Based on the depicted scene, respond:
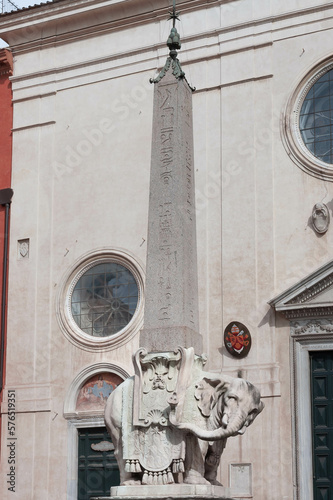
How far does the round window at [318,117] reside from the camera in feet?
57.3

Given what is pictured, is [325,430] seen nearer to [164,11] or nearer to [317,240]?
[317,240]

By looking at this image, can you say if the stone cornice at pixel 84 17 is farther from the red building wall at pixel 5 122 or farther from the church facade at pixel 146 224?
the red building wall at pixel 5 122

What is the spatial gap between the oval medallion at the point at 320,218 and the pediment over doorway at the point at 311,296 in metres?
0.78

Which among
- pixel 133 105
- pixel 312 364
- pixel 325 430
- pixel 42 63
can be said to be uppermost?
pixel 42 63

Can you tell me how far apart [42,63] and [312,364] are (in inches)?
341

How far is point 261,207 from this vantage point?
1745 centimetres

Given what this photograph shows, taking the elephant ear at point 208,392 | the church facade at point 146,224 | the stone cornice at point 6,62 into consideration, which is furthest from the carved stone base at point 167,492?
the stone cornice at point 6,62

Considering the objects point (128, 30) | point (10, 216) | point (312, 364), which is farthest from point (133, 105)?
point (312, 364)

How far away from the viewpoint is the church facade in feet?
54.2

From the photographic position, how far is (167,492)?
9891mm

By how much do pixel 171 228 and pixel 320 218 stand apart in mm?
6252

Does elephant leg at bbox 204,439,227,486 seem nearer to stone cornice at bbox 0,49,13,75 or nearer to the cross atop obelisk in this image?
the cross atop obelisk

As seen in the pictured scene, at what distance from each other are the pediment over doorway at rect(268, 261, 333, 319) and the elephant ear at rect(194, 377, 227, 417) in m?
6.19

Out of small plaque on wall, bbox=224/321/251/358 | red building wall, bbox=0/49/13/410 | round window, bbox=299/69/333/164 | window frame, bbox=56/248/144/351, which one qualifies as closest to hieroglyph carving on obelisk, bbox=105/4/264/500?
small plaque on wall, bbox=224/321/251/358
